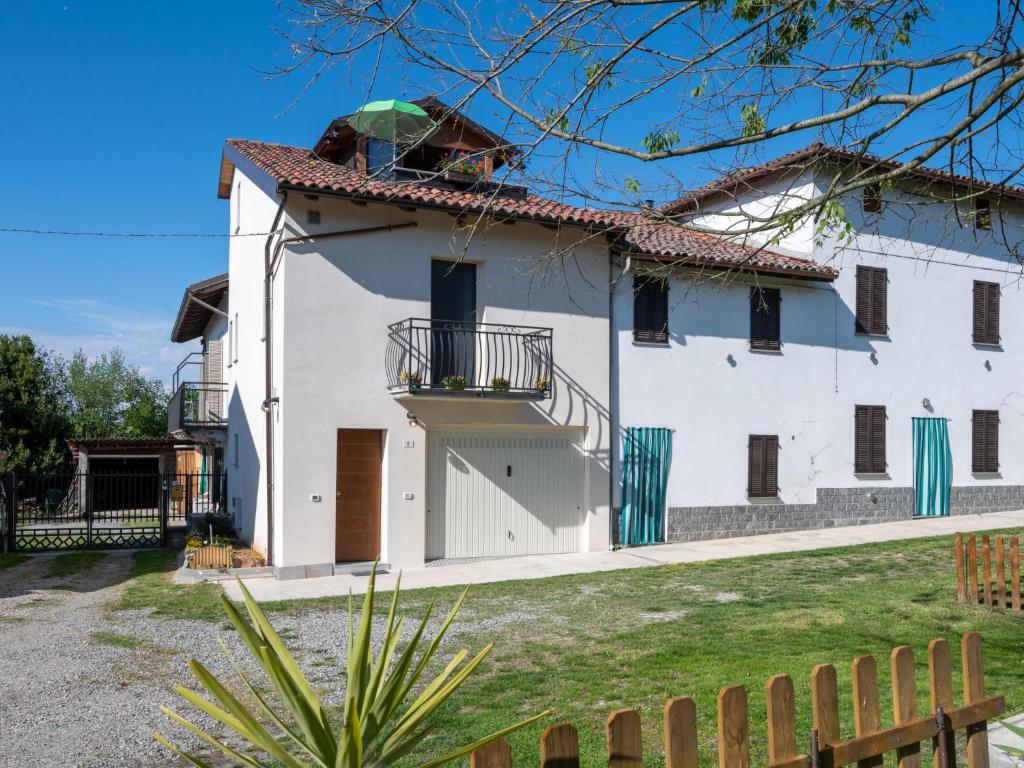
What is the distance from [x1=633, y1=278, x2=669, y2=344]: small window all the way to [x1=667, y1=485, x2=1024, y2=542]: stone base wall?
3.28 m

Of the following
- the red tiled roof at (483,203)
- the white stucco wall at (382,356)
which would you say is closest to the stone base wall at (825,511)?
the white stucco wall at (382,356)

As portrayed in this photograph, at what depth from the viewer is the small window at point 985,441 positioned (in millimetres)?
20672

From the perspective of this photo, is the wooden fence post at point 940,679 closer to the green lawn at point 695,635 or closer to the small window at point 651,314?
the green lawn at point 695,635

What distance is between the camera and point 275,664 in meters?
2.81

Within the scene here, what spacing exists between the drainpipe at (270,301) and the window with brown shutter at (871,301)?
9.98 m

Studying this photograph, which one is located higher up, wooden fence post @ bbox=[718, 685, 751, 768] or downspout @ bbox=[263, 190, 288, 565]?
downspout @ bbox=[263, 190, 288, 565]

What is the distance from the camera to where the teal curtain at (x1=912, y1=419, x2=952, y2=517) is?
65.1 ft

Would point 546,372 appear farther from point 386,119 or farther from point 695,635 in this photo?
point 695,635

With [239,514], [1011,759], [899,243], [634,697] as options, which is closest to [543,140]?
[634,697]

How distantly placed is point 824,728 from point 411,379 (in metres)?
11.3

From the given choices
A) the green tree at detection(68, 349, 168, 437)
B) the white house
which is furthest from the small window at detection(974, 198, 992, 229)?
the green tree at detection(68, 349, 168, 437)

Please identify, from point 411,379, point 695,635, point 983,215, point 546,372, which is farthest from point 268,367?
point 983,215

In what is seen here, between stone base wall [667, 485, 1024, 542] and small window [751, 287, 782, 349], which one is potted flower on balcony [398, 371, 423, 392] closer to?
stone base wall [667, 485, 1024, 542]

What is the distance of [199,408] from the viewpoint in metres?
24.2
